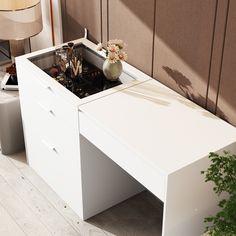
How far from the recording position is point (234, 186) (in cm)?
224

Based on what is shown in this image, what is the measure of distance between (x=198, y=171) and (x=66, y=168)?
0.96 m

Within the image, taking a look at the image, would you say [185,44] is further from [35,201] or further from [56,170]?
[35,201]

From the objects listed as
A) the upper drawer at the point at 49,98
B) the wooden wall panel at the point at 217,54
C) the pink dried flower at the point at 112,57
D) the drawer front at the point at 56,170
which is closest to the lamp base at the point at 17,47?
the upper drawer at the point at 49,98

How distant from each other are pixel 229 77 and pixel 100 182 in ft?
3.29

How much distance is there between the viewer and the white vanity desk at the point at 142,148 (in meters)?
2.40

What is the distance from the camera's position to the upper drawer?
9.34 ft

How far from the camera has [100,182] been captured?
3.09m

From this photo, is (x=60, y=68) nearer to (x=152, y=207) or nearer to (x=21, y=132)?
→ (x=21, y=132)

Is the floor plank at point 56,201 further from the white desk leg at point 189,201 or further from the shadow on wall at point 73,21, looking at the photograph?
the shadow on wall at point 73,21

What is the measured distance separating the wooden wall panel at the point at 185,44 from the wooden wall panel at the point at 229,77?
98 millimetres

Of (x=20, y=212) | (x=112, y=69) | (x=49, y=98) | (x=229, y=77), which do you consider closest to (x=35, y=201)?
(x=20, y=212)

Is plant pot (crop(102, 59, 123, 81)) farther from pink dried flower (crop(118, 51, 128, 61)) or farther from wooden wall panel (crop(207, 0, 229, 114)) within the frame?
wooden wall panel (crop(207, 0, 229, 114))

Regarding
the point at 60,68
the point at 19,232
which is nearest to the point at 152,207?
the point at 19,232

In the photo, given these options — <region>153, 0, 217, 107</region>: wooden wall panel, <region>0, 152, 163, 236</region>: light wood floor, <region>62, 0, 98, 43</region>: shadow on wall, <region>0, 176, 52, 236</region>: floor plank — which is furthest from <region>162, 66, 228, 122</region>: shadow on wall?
<region>0, 176, 52, 236</region>: floor plank
